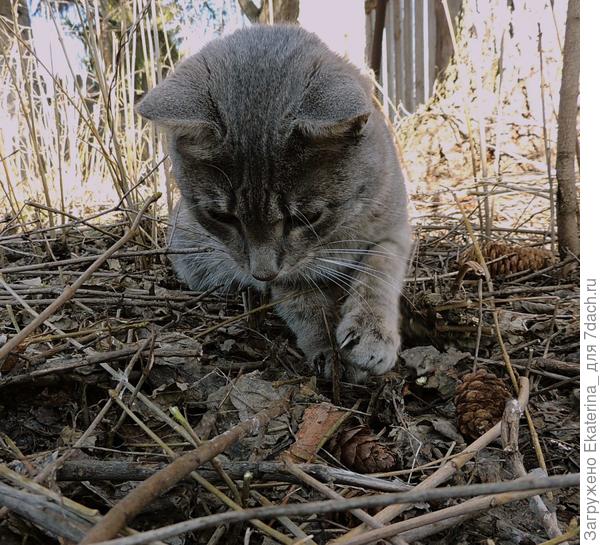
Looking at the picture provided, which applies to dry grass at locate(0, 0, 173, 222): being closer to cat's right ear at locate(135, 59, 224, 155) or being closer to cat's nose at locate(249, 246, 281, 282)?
cat's right ear at locate(135, 59, 224, 155)

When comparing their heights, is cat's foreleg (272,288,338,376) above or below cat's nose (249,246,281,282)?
below

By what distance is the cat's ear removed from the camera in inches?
57.1

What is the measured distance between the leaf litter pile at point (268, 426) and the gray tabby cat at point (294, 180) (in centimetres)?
13

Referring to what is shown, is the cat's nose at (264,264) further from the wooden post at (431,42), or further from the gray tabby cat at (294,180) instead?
the wooden post at (431,42)

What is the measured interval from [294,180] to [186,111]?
1.16 feet

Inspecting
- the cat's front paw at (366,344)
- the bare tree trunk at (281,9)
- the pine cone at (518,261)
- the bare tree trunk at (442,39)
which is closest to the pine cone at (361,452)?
the cat's front paw at (366,344)

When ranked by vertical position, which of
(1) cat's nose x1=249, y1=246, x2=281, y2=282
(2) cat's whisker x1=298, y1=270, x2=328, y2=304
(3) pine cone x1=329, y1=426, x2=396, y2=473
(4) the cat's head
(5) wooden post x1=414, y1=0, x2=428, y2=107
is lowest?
(3) pine cone x1=329, y1=426, x2=396, y2=473

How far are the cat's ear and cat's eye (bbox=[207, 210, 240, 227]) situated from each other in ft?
1.16

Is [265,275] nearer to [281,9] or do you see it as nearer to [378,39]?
[281,9]

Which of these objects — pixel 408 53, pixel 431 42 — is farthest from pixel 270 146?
pixel 408 53

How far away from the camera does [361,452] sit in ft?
3.89

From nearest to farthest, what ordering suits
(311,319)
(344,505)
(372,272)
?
(344,505) < (311,319) < (372,272)

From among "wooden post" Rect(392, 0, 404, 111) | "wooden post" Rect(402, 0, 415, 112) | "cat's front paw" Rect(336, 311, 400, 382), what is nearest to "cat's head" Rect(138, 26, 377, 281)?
"cat's front paw" Rect(336, 311, 400, 382)
